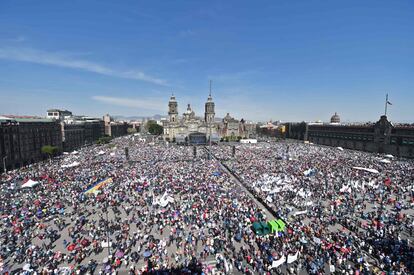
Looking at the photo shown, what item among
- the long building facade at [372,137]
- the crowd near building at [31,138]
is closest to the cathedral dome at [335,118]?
the long building facade at [372,137]

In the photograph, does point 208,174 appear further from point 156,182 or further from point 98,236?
point 98,236

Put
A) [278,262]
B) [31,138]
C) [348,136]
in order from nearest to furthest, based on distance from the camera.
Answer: [278,262]
[31,138]
[348,136]

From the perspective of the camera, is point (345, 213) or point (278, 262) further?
point (345, 213)

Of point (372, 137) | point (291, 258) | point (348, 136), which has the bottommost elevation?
point (291, 258)

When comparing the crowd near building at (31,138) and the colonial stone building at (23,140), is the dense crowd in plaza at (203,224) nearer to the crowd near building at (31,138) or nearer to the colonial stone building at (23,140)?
the colonial stone building at (23,140)

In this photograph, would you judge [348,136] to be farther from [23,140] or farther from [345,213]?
[23,140]

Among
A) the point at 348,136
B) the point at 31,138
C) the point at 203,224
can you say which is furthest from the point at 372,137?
the point at 31,138
